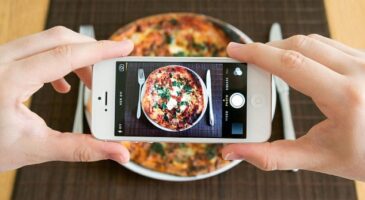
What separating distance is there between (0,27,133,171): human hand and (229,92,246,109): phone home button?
19 cm

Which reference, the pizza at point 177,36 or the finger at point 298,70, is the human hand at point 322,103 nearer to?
the finger at point 298,70

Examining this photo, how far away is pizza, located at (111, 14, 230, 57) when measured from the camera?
0.80 m

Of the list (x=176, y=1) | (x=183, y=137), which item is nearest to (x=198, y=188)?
(x=183, y=137)

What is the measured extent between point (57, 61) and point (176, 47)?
31cm

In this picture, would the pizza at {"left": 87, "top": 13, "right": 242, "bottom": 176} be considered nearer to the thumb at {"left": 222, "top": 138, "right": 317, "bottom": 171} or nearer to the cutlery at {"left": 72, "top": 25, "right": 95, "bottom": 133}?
the cutlery at {"left": 72, "top": 25, "right": 95, "bottom": 133}

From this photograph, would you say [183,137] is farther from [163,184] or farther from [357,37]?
[357,37]

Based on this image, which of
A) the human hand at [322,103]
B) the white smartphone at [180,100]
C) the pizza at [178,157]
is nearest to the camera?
the human hand at [322,103]

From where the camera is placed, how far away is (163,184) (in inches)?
29.0

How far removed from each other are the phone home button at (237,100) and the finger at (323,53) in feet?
0.35

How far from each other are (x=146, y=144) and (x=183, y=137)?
0.16m

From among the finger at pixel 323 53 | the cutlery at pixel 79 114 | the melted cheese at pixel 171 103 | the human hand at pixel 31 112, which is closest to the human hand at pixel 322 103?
the finger at pixel 323 53

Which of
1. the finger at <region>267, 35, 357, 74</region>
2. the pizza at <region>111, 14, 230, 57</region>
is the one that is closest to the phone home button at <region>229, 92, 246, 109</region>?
the finger at <region>267, 35, 357, 74</region>

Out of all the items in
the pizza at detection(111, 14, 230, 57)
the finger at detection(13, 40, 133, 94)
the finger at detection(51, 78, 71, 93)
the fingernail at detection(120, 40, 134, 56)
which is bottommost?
the finger at detection(13, 40, 133, 94)

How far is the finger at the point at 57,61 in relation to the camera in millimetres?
542
